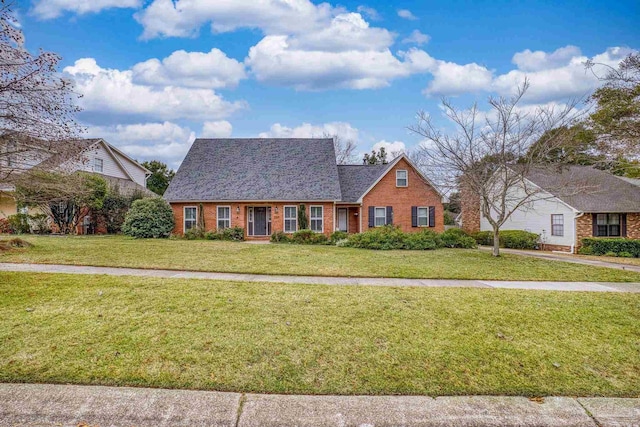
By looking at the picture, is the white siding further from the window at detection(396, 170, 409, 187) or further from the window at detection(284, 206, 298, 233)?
the window at detection(284, 206, 298, 233)

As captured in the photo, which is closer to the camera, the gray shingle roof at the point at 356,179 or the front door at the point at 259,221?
the front door at the point at 259,221

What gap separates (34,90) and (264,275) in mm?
6084

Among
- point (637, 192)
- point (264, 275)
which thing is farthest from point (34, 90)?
point (637, 192)

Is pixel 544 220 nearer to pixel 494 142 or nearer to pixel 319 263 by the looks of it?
pixel 494 142

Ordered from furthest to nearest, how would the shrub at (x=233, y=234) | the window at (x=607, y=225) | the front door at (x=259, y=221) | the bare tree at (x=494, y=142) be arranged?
the front door at (x=259, y=221), the window at (x=607, y=225), the shrub at (x=233, y=234), the bare tree at (x=494, y=142)

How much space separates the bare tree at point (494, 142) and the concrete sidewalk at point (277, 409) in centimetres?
1136

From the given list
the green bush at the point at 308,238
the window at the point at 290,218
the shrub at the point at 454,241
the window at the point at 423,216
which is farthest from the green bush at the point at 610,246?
the window at the point at 290,218

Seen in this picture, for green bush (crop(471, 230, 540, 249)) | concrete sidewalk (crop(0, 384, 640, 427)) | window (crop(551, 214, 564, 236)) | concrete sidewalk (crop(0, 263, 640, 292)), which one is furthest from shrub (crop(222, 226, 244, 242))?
window (crop(551, 214, 564, 236))

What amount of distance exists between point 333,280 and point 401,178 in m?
14.8

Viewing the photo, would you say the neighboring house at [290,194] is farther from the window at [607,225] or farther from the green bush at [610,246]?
the window at [607,225]

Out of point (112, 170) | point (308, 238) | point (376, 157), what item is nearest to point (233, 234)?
point (308, 238)

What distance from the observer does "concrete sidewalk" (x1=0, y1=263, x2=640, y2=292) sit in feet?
26.8

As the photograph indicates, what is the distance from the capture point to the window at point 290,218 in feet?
69.2

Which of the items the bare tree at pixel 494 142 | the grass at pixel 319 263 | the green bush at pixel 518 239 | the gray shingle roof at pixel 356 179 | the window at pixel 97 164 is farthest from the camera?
the window at pixel 97 164
